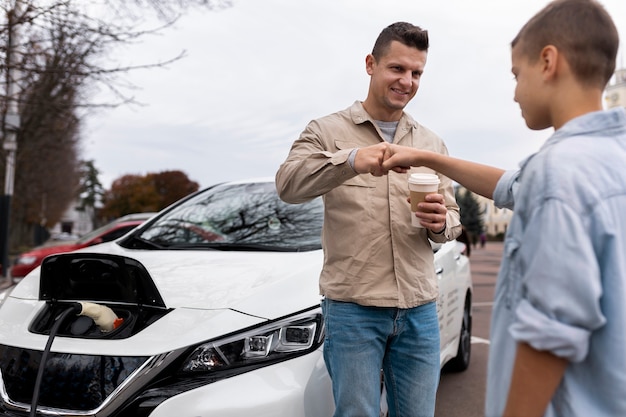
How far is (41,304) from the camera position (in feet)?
8.89

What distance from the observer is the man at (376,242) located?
2.14 m

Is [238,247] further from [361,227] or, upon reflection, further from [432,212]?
[432,212]

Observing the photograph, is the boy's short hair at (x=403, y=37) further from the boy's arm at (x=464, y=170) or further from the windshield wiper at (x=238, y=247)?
the windshield wiper at (x=238, y=247)

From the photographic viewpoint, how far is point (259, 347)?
2281 millimetres

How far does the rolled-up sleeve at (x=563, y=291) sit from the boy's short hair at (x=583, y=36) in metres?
0.31

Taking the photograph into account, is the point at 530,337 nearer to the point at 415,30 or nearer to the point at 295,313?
the point at 295,313

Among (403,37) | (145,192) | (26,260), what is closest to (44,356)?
(403,37)

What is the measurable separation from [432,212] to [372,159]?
1.18 feet

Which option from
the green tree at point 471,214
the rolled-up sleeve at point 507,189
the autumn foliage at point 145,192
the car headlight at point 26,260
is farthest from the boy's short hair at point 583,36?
the autumn foliage at point 145,192

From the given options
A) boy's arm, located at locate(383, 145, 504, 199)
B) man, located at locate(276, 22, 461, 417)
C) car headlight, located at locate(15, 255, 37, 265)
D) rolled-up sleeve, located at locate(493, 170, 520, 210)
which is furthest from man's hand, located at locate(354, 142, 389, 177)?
car headlight, located at locate(15, 255, 37, 265)

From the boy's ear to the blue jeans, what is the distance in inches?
47.6

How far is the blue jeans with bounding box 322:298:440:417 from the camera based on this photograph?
2139 mm

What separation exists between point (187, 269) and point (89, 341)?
1.99 feet

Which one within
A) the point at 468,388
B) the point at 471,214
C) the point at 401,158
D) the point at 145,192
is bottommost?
the point at 468,388
